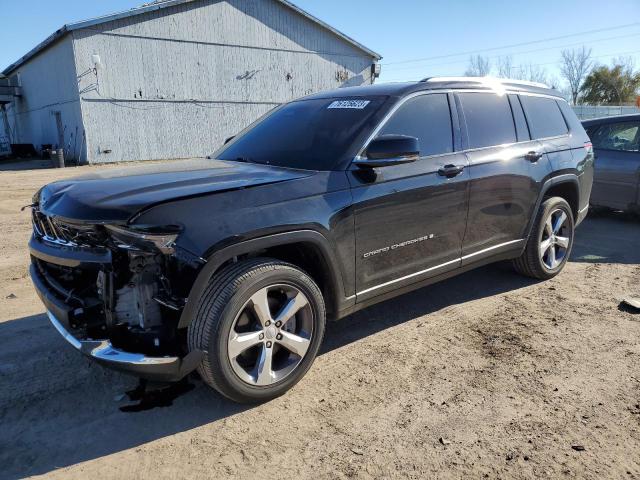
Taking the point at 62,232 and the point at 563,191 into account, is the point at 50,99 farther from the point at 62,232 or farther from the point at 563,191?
the point at 563,191

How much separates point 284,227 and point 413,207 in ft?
3.76

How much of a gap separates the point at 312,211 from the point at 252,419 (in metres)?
1.28

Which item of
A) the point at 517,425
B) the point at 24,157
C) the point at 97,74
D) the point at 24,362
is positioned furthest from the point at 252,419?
the point at 24,157

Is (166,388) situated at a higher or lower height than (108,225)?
lower

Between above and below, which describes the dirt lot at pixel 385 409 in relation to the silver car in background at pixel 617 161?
below

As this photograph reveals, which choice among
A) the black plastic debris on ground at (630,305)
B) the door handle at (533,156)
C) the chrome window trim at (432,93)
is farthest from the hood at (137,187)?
the black plastic debris on ground at (630,305)

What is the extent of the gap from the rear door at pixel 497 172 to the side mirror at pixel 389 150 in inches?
38.5

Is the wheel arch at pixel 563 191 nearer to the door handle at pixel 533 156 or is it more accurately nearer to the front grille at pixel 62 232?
the door handle at pixel 533 156

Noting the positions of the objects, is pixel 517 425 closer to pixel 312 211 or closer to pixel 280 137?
pixel 312 211

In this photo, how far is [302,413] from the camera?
299cm

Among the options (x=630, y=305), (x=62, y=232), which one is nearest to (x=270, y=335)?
(x=62, y=232)

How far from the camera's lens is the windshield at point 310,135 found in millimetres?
3539

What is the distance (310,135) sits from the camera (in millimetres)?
3826

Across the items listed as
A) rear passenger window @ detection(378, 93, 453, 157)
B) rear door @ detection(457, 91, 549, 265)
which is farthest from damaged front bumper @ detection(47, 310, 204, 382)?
rear door @ detection(457, 91, 549, 265)
